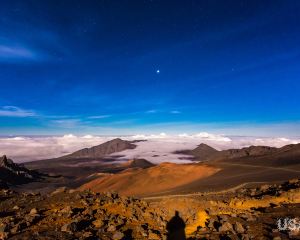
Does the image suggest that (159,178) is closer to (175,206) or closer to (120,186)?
(120,186)

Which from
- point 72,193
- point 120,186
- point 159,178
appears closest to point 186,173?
point 159,178

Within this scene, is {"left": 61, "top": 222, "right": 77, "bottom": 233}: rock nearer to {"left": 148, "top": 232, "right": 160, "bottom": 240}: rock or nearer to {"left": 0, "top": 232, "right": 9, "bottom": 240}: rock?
{"left": 0, "top": 232, "right": 9, "bottom": 240}: rock

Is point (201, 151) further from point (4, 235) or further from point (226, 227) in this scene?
point (4, 235)

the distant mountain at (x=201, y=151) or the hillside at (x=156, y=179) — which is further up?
the distant mountain at (x=201, y=151)

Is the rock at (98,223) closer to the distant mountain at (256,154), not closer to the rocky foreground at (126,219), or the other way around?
the rocky foreground at (126,219)

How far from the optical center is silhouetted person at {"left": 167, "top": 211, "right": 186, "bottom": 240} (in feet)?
33.5

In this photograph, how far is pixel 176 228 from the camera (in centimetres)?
1138

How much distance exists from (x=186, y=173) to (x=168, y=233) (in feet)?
139

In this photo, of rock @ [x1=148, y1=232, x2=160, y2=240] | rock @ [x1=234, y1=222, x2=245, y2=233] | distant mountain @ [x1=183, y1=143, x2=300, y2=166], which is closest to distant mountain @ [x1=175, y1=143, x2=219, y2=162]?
distant mountain @ [x1=183, y1=143, x2=300, y2=166]

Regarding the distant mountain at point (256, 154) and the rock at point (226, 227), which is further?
the distant mountain at point (256, 154)

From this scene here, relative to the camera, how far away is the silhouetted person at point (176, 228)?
10215mm

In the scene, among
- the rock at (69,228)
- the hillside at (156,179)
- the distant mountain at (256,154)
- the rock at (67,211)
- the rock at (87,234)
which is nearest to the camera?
the rock at (87,234)

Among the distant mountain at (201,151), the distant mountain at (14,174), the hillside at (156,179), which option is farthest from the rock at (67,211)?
the distant mountain at (201,151)

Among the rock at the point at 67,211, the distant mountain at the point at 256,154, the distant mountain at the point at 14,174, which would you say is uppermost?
the distant mountain at the point at 256,154
